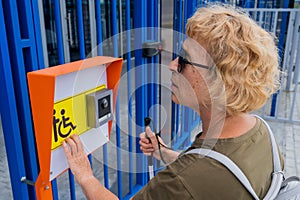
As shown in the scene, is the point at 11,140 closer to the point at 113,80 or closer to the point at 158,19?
the point at 113,80

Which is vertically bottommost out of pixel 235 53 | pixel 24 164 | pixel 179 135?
pixel 179 135

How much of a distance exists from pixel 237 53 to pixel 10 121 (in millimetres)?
838

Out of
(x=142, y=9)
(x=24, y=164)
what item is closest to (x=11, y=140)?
(x=24, y=164)

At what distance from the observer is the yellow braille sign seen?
1.00m

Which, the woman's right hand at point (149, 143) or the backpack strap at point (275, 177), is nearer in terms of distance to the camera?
the backpack strap at point (275, 177)

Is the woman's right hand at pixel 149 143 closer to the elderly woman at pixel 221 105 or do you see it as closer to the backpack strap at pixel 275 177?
the elderly woman at pixel 221 105

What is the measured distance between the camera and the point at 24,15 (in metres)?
1.03

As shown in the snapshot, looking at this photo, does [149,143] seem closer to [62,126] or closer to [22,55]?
[62,126]

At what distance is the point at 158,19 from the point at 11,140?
4.61 feet

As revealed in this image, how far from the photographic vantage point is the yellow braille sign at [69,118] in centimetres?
100

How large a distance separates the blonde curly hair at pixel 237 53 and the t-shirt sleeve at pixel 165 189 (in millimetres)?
334

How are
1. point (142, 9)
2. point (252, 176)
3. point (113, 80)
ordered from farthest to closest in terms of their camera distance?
point (142, 9), point (113, 80), point (252, 176)

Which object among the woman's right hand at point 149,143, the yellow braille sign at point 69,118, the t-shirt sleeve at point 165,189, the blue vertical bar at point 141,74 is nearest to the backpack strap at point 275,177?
the t-shirt sleeve at point 165,189

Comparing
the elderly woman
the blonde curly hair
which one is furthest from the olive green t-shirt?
the blonde curly hair
